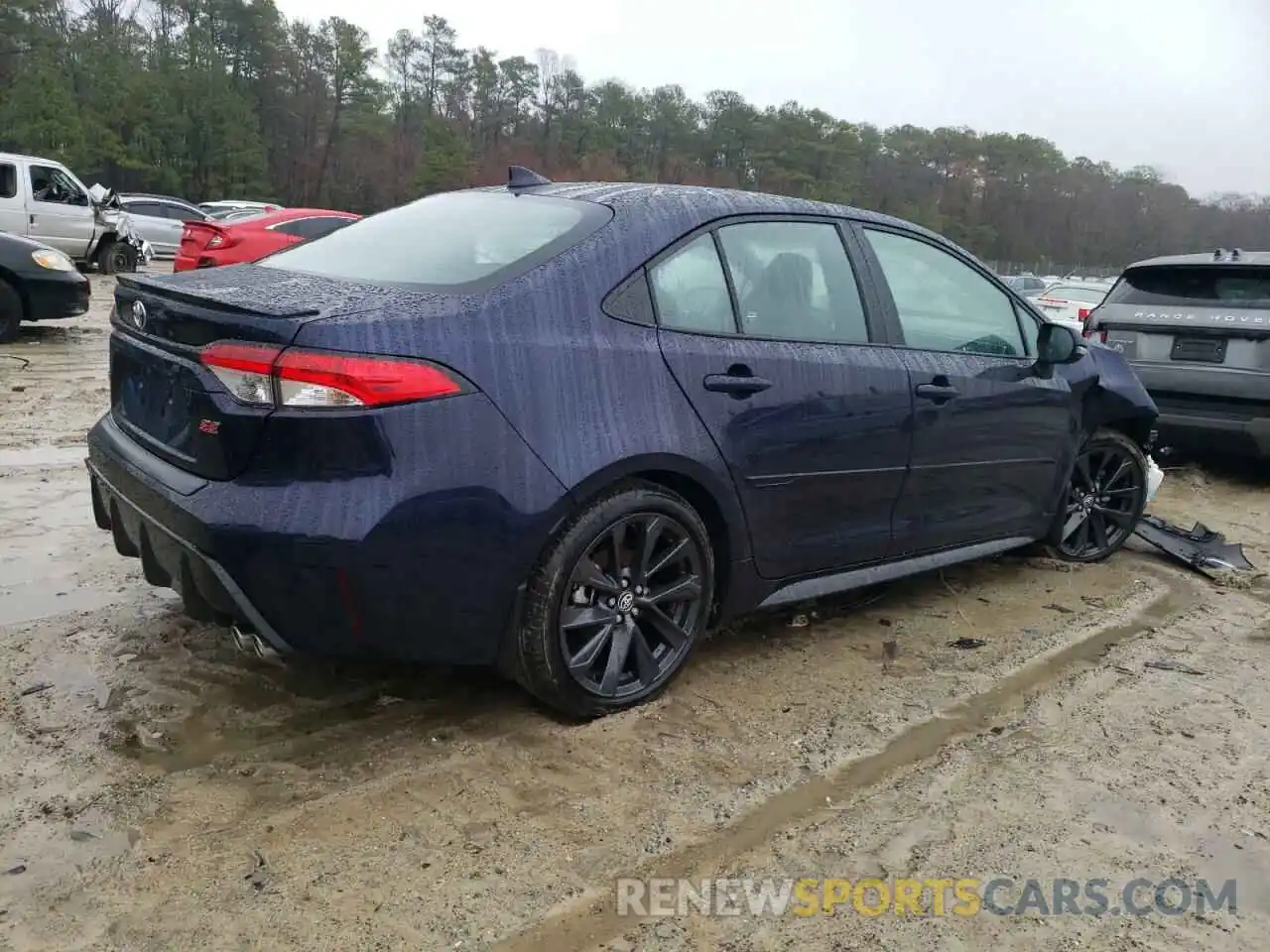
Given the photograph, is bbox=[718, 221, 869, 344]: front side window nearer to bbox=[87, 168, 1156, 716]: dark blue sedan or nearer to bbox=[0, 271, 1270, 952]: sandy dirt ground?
bbox=[87, 168, 1156, 716]: dark blue sedan

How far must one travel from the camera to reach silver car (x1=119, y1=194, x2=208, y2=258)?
74.1ft

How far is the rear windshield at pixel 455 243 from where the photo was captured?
2.93 m

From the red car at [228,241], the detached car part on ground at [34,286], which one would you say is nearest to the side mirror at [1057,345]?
the detached car part on ground at [34,286]

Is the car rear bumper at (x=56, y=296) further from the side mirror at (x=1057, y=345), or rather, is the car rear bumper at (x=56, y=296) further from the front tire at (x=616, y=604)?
the side mirror at (x=1057, y=345)

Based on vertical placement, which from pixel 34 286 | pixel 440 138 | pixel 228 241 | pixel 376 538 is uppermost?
pixel 440 138

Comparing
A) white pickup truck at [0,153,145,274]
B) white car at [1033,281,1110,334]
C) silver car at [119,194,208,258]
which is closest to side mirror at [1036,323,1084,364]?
white car at [1033,281,1110,334]

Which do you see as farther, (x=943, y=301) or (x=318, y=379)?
(x=943, y=301)

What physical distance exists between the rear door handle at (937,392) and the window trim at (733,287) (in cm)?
21

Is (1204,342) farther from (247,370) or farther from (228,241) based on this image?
(228,241)

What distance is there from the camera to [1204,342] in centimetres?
659

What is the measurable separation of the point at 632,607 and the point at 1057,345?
94.5 inches

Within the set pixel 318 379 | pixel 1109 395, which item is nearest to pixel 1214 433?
pixel 1109 395

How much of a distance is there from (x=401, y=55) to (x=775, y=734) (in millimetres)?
85911

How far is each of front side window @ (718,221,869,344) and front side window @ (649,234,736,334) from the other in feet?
0.22
